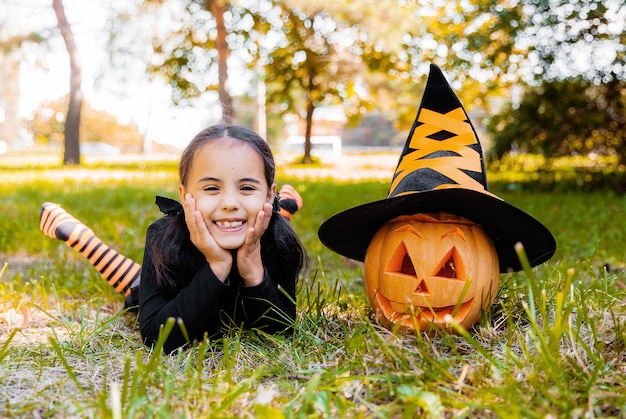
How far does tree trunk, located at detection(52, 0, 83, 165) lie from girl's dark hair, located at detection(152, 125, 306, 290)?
13985 mm

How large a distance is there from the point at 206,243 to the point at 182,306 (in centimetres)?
24

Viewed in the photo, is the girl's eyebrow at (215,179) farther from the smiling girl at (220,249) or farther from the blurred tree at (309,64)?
the blurred tree at (309,64)

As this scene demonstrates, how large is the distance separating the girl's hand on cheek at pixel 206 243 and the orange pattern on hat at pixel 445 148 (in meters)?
0.68

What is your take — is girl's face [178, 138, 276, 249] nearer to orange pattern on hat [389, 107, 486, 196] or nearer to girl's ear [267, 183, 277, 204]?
girl's ear [267, 183, 277, 204]

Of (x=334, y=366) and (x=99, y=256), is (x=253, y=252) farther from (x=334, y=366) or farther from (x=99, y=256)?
(x=99, y=256)

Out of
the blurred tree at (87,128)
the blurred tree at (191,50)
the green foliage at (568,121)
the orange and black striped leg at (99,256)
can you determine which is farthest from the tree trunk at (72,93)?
the blurred tree at (87,128)

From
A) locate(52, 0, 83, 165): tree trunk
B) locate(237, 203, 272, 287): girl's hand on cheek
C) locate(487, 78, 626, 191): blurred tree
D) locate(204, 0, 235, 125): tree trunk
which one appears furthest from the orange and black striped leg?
locate(52, 0, 83, 165): tree trunk

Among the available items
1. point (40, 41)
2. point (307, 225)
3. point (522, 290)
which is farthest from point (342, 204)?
point (40, 41)

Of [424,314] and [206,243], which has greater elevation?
[206,243]

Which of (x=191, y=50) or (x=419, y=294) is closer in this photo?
(x=419, y=294)

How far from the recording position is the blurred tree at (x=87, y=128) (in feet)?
155

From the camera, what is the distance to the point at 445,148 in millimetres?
2191

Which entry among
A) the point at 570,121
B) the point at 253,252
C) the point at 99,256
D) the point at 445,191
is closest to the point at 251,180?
the point at 253,252

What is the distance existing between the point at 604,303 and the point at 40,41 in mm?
16411
